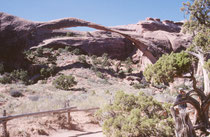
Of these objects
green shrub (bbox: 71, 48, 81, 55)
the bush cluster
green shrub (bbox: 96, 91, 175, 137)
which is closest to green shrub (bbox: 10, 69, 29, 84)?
the bush cluster

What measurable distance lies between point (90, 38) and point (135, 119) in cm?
2852

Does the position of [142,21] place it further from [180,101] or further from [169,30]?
[180,101]

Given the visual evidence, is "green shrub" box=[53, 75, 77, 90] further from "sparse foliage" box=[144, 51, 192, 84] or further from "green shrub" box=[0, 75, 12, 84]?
"sparse foliage" box=[144, 51, 192, 84]

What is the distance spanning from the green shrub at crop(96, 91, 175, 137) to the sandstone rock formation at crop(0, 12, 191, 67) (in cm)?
2199

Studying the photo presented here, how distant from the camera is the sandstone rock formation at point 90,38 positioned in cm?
2691

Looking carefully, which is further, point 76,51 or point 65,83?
point 76,51

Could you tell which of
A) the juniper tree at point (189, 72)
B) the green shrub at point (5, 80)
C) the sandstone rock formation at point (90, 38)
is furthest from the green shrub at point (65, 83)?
the juniper tree at point (189, 72)

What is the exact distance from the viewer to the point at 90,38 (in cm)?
3228

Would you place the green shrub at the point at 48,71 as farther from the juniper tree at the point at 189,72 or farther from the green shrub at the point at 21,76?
the juniper tree at the point at 189,72

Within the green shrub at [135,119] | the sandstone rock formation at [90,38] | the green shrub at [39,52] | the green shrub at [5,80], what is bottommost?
the green shrub at [135,119]

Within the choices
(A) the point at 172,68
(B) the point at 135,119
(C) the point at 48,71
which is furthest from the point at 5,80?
(A) the point at 172,68

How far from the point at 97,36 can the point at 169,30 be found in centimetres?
1541

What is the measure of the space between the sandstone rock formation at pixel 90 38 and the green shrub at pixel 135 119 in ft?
72.2

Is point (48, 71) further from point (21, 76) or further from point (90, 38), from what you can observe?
point (90, 38)
